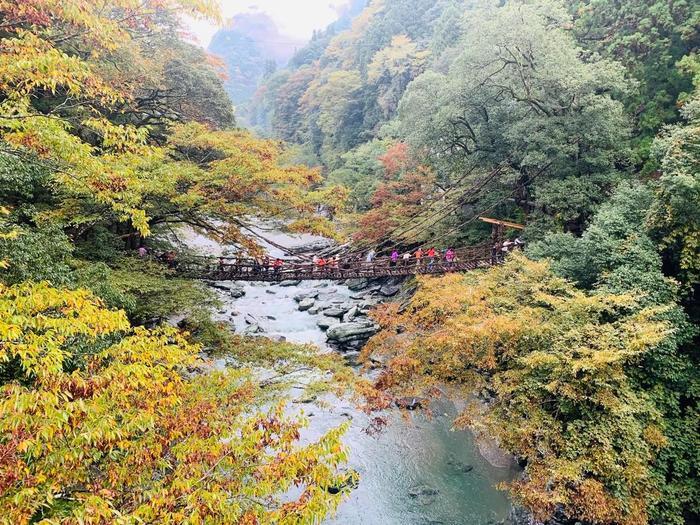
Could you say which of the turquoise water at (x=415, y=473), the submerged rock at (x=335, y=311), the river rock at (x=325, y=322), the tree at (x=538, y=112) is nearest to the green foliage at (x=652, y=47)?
the tree at (x=538, y=112)

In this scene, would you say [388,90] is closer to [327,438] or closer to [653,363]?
[653,363]

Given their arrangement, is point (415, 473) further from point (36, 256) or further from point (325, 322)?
point (325, 322)

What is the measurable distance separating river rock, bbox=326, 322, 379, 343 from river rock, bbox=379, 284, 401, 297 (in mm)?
3859

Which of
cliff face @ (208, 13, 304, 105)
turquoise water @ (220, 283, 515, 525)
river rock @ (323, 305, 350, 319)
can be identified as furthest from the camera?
cliff face @ (208, 13, 304, 105)

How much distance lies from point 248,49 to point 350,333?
3516 inches

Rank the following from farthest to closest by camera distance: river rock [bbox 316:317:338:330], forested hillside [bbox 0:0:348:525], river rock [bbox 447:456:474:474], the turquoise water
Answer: river rock [bbox 316:317:338:330] < river rock [bbox 447:456:474:474] < the turquoise water < forested hillside [bbox 0:0:348:525]

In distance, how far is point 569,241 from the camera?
9.28m

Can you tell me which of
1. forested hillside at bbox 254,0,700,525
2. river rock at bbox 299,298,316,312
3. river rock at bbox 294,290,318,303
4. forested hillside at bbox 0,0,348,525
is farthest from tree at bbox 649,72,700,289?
river rock at bbox 294,290,318,303

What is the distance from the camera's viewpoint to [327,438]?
3064 mm

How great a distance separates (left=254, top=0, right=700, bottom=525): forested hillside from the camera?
6035 millimetres

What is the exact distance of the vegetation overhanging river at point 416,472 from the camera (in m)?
6.81

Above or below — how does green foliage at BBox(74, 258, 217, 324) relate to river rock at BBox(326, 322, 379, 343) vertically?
above

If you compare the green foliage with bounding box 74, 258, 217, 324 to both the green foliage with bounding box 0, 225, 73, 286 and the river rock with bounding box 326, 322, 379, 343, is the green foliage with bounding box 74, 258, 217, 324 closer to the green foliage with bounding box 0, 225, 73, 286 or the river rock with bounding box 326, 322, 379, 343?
the green foliage with bounding box 0, 225, 73, 286

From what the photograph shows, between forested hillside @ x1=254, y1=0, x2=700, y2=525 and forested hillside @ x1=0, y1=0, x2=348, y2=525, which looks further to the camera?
forested hillside @ x1=254, y1=0, x2=700, y2=525
